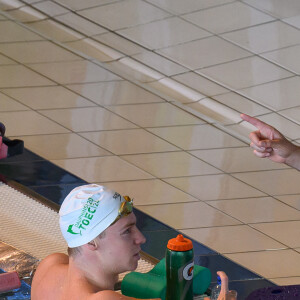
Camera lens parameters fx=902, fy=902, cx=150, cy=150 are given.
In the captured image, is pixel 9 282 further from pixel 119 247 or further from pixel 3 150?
pixel 3 150

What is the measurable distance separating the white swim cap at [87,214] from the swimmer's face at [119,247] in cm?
4

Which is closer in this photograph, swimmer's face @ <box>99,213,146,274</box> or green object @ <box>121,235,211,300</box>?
swimmer's face @ <box>99,213,146,274</box>

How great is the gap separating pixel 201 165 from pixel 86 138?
864 millimetres

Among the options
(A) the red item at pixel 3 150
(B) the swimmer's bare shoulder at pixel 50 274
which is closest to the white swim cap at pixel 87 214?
(B) the swimmer's bare shoulder at pixel 50 274

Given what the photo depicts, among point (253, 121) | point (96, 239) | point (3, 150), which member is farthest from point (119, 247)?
point (3, 150)

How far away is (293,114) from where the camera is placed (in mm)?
6758

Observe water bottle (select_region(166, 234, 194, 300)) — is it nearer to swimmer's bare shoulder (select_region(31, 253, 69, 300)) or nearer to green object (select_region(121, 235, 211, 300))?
green object (select_region(121, 235, 211, 300))

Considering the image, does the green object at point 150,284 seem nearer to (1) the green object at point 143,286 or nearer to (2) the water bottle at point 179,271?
(1) the green object at point 143,286

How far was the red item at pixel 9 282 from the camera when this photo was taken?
368 cm

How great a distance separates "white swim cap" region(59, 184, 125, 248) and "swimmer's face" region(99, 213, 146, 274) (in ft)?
0.13

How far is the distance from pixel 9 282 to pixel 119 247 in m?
0.92

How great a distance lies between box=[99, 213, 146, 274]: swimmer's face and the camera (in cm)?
292

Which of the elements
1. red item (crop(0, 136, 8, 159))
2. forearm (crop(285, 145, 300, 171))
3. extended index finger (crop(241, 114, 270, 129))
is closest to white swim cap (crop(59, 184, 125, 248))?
extended index finger (crop(241, 114, 270, 129))

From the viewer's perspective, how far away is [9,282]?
3.69 meters
